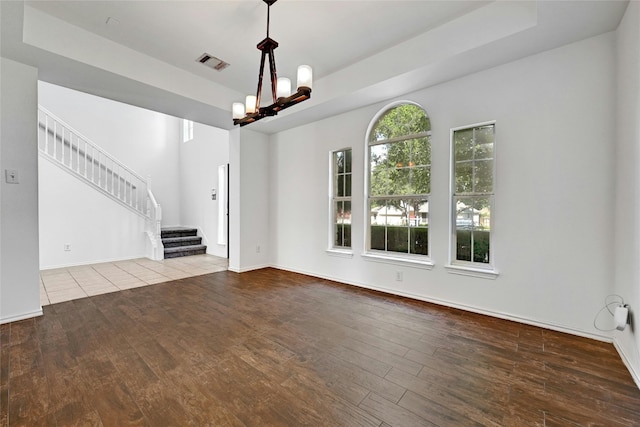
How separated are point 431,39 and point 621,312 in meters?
2.98

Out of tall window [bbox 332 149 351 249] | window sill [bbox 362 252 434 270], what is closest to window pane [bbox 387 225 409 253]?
window sill [bbox 362 252 434 270]

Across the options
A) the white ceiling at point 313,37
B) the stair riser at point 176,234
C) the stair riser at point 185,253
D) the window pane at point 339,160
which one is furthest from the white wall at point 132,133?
the window pane at point 339,160

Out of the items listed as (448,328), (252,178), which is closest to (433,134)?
(448,328)

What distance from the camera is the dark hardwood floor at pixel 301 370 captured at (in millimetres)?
1584

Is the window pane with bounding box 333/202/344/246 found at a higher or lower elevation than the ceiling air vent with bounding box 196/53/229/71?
lower

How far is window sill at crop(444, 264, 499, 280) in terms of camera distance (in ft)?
9.83

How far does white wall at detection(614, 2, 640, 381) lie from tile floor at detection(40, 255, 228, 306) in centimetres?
545

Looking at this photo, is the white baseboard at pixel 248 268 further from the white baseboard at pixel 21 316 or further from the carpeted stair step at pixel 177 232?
the carpeted stair step at pixel 177 232

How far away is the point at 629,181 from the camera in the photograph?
2.10m

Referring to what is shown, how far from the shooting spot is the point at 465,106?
3.19 m

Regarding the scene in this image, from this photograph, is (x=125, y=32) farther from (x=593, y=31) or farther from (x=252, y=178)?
(x=593, y=31)

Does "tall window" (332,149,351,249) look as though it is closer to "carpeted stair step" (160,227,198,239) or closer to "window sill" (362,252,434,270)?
"window sill" (362,252,434,270)

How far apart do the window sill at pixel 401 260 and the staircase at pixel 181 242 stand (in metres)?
4.86

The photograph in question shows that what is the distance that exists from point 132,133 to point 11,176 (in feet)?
17.1
